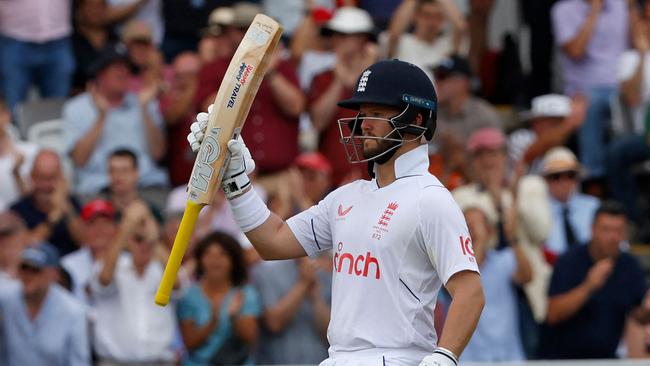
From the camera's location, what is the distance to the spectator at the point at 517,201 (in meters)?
11.4

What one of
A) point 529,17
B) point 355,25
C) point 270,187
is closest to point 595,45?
point 529,17

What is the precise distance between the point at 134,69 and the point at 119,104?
479mm

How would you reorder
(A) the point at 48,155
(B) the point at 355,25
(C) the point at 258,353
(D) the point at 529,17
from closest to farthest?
(C) the point at 258,353 → (A) the point at 48,155 → (B) the point at 355,25 → (D) the point at 529,17

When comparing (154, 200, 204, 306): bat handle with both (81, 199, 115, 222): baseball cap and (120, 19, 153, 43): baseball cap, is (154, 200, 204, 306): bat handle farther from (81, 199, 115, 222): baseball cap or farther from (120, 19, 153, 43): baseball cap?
(120, 19, 153, 43): baseball cap

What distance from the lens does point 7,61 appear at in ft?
41.8

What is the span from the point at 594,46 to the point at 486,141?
2405 mm

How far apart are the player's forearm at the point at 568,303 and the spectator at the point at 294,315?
5.22ft

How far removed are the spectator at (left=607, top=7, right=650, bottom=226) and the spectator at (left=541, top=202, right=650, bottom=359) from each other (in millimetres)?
1835

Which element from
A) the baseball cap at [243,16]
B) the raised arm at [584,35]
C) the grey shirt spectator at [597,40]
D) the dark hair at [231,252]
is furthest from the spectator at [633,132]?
the dark hair at [231,252]

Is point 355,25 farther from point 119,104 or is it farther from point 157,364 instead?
point 157,364

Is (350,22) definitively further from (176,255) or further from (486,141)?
(176,255)

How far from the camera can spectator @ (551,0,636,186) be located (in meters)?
13.5

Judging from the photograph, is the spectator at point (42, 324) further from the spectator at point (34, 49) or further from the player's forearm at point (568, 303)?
the player's forearm at point (568, 303)

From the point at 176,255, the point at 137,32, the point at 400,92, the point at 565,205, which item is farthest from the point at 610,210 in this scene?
the point at 176,255
